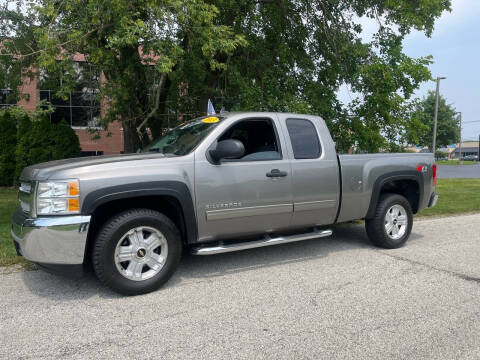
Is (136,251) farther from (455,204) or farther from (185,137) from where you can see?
(455,204)

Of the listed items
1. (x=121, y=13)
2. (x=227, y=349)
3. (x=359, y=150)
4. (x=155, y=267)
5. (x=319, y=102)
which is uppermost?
(x=121, y=13)

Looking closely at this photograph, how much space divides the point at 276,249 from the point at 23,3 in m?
10.00

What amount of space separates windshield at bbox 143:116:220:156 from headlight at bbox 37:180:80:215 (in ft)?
4.15

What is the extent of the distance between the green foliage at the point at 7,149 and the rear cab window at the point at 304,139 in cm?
1358

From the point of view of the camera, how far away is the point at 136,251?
13.9 ft

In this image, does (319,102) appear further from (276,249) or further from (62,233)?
(62,233)

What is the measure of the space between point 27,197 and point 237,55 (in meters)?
8.68

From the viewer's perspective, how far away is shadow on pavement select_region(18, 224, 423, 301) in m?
4.35

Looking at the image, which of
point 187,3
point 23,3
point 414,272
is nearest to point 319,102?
point 187,3

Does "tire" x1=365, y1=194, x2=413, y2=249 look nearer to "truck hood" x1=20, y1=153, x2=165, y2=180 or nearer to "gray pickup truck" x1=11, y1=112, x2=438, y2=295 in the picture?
"gray pickup truck" x1=11, y1=112, x2=438, y2=295

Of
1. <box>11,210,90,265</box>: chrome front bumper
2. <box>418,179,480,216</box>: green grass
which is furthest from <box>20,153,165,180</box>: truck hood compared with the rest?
<box>418,179,480,216</box>: green grass

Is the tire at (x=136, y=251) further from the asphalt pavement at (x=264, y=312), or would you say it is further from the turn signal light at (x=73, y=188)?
the turn signal light at (x=73, y=188)

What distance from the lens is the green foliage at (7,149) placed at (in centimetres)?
1538

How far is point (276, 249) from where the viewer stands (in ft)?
19.9
